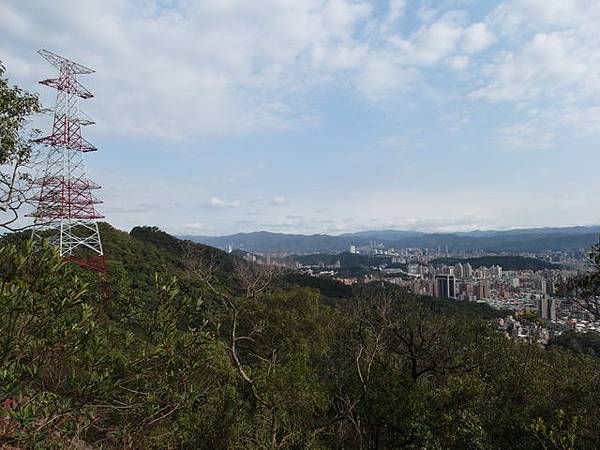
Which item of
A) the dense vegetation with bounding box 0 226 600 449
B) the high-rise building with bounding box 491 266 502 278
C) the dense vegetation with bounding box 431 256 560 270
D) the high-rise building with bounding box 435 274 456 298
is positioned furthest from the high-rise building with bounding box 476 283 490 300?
the dense vegetation with bounding box 0 226 600 449

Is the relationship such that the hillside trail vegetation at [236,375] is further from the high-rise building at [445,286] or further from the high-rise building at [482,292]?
the high-rise building at [445,286]

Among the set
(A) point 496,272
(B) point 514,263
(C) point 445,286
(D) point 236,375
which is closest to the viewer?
(D) point 236,375

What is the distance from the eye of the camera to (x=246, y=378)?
6.52m

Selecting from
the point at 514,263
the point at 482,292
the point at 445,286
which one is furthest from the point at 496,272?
the point at 482,292

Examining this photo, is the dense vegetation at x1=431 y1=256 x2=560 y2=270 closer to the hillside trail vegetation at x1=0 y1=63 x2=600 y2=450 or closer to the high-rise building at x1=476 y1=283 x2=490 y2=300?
the high-rise building at x1=476 y1=283 x2=490 y2=300

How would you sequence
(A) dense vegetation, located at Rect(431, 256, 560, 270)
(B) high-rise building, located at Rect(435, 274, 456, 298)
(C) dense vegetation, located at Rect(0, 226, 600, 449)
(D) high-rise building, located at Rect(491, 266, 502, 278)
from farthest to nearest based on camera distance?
(A) dense vegetation, located at Rect(431, 256, 560, 270) < (D) high-rise building, located at Rect(491, 266, 502, 278) < (B) high-rise building, located at Rect(435, 274, 456, 298) < (C) dense vegetation, located at Rect(0, 226, 600, 449)

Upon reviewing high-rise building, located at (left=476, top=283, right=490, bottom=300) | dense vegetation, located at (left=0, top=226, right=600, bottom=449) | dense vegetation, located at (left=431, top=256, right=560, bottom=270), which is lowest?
high-rise building, located at (left=476, top=283, right=490, bottom=300)

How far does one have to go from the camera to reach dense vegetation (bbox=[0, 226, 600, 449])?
3105 mm

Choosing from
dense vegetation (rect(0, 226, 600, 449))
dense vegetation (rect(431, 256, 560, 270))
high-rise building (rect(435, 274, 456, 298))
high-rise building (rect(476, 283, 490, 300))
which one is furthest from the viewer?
dense vegetation (rect(431, 256, 560, 270))

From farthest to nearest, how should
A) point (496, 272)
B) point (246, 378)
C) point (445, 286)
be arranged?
point (496, 272)
point (445, 286)
point (246, 378)

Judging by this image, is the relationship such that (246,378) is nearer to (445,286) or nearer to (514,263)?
(445,286)

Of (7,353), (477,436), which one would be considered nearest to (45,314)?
(7,353)

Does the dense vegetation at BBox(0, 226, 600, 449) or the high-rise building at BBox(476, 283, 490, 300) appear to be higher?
the dense vegetation at BBox(0, 226, 600, 449)

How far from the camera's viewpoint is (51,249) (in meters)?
3.27
